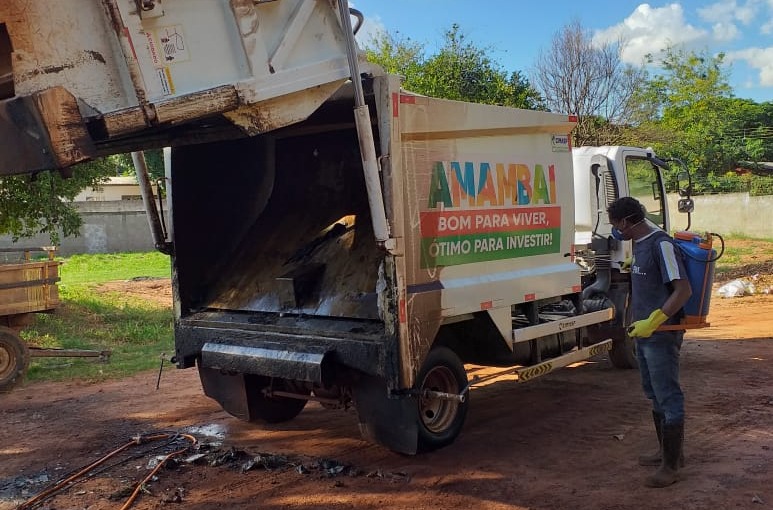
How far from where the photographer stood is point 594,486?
4.44 m

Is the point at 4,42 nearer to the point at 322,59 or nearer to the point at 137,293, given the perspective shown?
the point at 322,59

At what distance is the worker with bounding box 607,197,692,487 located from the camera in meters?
4.41

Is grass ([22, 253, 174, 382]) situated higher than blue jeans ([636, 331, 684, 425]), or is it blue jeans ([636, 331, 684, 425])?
blue jeans ([636, 331, 684, 425])

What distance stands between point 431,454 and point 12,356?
5.20 meters

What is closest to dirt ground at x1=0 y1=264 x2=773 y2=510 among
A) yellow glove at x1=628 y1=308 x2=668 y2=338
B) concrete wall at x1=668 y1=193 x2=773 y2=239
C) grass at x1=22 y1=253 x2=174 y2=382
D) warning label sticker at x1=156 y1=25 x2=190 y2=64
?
yellow glove at x1=628 y1=308 x2=668 y2=338

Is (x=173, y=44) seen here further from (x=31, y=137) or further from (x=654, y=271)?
(x=654, y=271)

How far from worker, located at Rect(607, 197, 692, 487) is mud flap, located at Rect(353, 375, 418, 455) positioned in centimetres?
144

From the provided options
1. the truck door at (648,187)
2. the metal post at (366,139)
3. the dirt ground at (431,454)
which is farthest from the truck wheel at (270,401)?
the truck door at (648,187)

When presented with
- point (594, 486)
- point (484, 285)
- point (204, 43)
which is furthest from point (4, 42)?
point (594, 486)

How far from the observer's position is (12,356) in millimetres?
7922

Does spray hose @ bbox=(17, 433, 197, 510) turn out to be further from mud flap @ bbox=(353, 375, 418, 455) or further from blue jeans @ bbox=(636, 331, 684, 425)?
blue jeans @ bbox=(636, 331, 684, 425)

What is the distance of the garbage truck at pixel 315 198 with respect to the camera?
11.1 ft

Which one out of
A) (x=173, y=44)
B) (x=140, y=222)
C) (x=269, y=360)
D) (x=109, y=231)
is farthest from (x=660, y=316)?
(x=140, y=222)

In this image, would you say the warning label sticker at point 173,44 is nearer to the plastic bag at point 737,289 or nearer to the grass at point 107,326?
the grass at point 107,326
